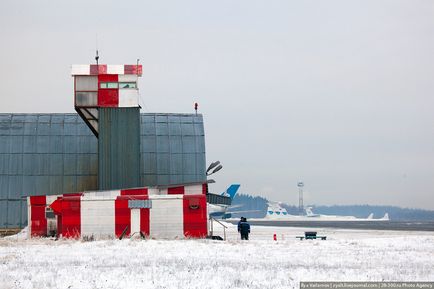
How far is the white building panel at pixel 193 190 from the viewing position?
43.3 meters

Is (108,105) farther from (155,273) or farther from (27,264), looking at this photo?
(155,273)

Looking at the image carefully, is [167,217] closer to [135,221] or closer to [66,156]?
[135,221]

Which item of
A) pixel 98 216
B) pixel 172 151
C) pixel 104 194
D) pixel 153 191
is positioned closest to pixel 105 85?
pixel 104 194

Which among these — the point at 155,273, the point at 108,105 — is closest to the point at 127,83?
the point at 108,105

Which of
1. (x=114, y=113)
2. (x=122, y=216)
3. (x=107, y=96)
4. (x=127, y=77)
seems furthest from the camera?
(x=127, y=77)

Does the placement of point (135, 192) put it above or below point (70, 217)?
above

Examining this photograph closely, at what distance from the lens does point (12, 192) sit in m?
51.6

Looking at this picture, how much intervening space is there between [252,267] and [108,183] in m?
23.6

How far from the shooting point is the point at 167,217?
36969 millimetres

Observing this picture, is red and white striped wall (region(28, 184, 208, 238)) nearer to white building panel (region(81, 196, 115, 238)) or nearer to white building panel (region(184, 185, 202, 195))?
white building panel (region(81, 196, 115, 238))

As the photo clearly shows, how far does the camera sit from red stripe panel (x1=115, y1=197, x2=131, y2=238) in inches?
1438

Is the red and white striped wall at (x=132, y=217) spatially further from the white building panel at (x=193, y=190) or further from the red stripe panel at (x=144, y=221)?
the white building panel at (x=193, y=190)

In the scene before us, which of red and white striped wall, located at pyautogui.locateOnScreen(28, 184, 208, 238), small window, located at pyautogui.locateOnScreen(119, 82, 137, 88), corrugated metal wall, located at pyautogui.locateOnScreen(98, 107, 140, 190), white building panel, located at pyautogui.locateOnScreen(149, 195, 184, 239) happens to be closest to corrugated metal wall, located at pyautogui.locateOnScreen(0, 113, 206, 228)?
corrugated metal wall, located at pyautogui.locateOnScreen(98, 107, 140, 190)

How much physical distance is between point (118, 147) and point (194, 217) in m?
8.56
